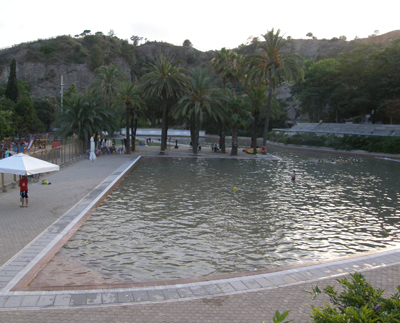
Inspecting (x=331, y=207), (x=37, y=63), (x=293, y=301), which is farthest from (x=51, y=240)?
(x=37, y=63)

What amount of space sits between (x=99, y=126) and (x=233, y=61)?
18312 millimetres

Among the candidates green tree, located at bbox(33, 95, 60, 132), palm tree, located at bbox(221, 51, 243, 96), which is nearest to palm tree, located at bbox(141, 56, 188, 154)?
palm tree, located at bbox(221, 51, 243, 96)

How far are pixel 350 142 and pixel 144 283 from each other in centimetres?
5165

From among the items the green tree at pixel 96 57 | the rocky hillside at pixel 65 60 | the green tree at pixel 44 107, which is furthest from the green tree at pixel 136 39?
the green tree at pixel 44 107

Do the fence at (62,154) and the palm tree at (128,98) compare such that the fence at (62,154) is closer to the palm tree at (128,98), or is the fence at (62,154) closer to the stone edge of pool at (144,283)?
the palm tree at (128,98)

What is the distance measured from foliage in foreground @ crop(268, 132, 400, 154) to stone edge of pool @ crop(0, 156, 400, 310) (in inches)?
1631

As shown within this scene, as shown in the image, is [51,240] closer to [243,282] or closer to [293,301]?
[243,282]

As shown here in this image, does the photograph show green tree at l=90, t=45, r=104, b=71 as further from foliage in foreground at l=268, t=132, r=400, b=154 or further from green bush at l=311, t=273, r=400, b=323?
green bush at l=311, t=273, r=400, b=323

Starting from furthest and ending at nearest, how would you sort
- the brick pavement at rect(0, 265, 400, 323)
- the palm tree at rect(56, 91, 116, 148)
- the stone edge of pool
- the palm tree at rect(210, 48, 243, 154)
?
the palm tree at rect(210, 48, 243, 154) → the palm tree at rect(56, 91, 116, 148) → the stone edge of pool → the brick pavement at rect(0, 265, 400, 323)

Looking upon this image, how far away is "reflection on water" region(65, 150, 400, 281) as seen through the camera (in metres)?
10.1

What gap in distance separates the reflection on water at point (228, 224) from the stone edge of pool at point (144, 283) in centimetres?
94

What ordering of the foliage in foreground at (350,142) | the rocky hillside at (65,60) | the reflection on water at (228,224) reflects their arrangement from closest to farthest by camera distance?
the reflection on water at (228,224)
the foliage in foreground at (350,142)
the rocky hillside at (65,60)

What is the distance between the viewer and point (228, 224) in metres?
13.9

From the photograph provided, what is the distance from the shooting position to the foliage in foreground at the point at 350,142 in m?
46.8
